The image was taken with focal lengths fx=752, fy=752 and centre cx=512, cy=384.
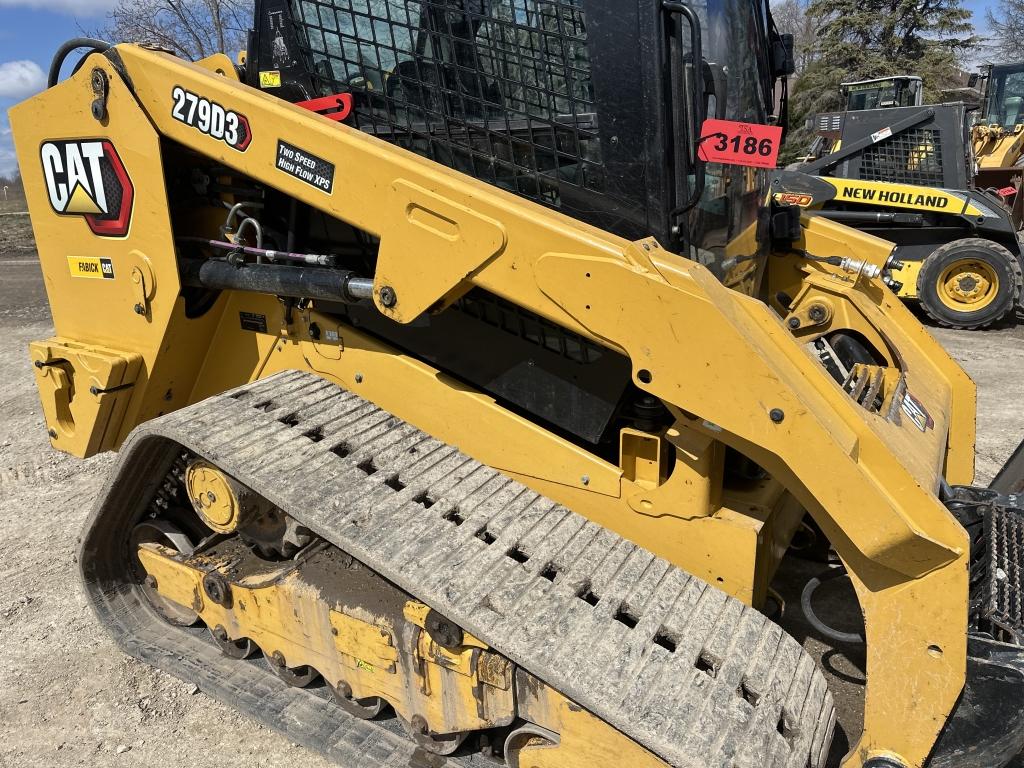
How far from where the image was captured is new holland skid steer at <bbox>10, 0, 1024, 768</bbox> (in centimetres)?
173

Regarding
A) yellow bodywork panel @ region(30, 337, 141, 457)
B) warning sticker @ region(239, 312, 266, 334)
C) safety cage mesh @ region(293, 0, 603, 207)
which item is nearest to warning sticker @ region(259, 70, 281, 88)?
safety cage mesh @ region(293, 0, 603, 207)

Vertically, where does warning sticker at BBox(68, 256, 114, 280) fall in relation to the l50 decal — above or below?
below

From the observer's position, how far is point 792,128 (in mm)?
22766

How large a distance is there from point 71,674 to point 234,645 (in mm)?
A: 670

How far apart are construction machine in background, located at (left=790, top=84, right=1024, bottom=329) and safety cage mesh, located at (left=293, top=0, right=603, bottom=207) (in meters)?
6.15

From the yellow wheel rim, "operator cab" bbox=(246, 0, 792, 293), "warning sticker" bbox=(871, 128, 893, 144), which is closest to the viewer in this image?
"operator cab" bbox=(246, 0, 792, 293)

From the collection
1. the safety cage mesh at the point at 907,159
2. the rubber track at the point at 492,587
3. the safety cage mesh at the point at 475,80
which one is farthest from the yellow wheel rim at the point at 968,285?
the safety cage mesh at the point at 475,80

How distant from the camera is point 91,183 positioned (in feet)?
8.40

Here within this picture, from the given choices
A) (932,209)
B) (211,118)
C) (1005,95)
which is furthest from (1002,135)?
(211,118)

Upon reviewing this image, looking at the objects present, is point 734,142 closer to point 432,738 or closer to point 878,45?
point 432,738

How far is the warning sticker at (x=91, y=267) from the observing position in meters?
2.63

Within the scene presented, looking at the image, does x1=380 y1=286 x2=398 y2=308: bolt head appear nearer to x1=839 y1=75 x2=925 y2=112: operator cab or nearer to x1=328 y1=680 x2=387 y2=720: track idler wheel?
x1=328 y1=680 x2=387 y2=720: track idler wheel

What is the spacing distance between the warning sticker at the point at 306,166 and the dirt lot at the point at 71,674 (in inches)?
68.3

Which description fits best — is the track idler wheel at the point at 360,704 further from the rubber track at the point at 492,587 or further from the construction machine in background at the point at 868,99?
the construction machine in background at the point at 868,99
